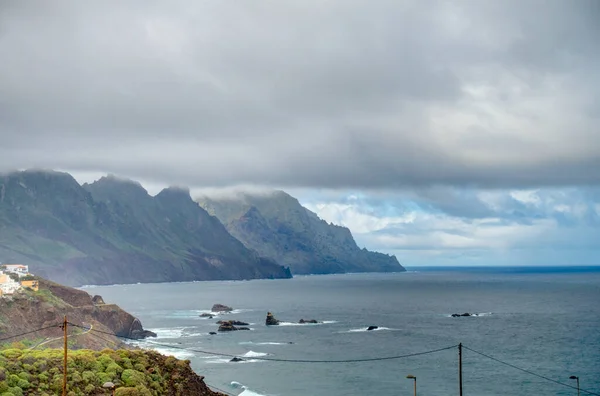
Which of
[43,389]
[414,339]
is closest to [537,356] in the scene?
[414,339]

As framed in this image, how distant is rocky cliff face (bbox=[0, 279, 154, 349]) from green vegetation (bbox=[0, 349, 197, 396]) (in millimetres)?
39699

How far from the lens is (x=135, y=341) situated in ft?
449

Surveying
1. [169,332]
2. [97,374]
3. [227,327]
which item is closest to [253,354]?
[227,327]

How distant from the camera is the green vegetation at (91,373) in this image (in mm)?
52250

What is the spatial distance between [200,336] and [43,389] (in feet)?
317

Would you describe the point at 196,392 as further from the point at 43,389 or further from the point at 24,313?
the point at 24,313

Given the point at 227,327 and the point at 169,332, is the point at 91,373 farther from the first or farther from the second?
the point at 227,327

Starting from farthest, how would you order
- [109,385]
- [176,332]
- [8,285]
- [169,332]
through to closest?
1. [169,332]
2. [176,332]
3. [8,285]
4. [109,385]

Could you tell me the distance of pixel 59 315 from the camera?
109938mm

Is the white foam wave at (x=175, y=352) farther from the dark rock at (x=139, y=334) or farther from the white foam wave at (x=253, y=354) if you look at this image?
the dark rock at (x=139, y=334)

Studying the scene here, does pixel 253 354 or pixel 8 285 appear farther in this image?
pixel 253 354

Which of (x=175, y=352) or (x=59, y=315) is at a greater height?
(x=59, y=315)

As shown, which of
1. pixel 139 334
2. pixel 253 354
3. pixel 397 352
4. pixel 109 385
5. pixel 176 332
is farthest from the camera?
pixel 176 332

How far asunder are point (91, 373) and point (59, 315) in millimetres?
59688
